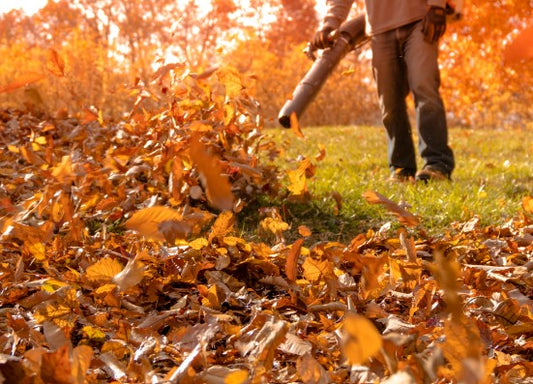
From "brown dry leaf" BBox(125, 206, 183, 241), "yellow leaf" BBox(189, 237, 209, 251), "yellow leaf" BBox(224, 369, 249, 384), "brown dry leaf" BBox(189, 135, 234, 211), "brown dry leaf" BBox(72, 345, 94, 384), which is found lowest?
A: "yellow leaf" BBox(224, 369, 249, 384)

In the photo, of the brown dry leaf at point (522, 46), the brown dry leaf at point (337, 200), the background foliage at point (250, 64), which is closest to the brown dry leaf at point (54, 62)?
the background foliage at point (250, 64)

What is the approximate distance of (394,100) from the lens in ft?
14.9

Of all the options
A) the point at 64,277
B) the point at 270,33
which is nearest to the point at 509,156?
the point at 64,277

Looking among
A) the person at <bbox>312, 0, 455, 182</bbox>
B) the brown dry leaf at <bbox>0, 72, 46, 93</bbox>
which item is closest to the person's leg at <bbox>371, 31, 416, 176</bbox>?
the person at <bbox>312, 0, 455, 182</bbox>

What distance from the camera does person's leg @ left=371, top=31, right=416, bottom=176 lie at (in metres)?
4.43

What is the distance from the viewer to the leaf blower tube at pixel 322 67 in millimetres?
4039

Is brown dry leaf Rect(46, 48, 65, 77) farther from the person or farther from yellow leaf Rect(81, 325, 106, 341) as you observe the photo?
the person

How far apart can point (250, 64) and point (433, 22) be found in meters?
12.6

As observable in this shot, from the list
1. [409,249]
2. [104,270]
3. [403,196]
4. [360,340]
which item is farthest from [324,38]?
[360,340]

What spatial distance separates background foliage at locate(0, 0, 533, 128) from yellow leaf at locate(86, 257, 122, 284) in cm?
76

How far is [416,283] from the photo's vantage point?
72.4 inches

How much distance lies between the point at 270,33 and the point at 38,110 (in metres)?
20.6

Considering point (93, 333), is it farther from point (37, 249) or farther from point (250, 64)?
point (250, 64)

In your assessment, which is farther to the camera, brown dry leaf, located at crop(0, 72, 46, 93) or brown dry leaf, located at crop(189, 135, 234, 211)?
brown dry leaf, located at crop(0, 72, 46, 93)
